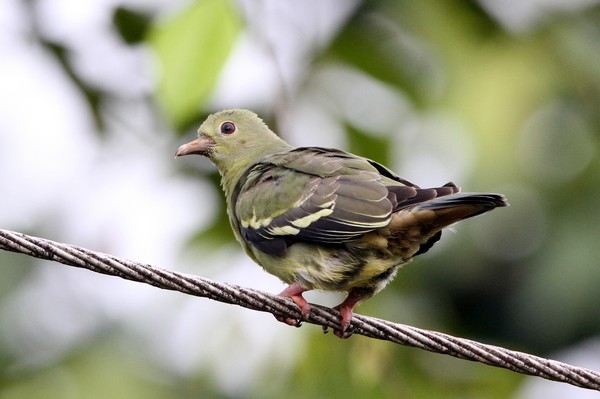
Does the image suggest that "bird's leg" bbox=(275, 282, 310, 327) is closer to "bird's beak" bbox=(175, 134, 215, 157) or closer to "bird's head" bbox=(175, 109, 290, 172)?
"bird's head" bbox=(175, 109, 290, 172)

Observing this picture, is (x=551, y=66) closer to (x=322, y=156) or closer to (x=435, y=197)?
(x=322, y=156)

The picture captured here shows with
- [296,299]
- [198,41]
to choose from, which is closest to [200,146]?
[296,299]

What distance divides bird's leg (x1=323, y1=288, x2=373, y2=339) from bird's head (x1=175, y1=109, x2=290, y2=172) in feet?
4.40

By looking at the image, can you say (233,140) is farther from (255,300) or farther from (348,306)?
(255,300)

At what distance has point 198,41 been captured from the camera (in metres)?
3.81

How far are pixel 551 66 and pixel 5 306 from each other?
512 centimetres

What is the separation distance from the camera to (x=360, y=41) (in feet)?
24.5

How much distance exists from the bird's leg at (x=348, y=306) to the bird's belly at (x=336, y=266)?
35 millimetres

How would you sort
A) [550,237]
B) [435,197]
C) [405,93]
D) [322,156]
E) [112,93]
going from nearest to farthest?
[435,197] < [322,156] < [405,93] < [112,93] < [550,237]

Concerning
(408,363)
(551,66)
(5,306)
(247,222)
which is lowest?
(247,222)

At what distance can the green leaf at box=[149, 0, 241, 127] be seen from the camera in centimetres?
380

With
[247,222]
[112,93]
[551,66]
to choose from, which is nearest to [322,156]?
[247,222]

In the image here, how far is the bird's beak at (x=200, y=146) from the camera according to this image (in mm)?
6509

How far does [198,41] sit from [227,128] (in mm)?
2808
